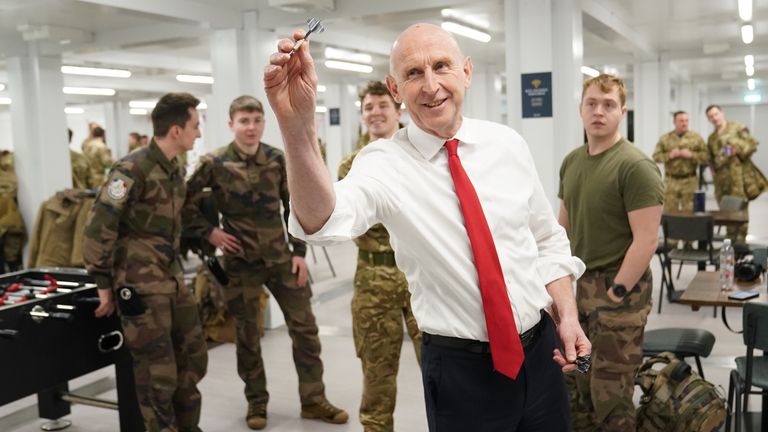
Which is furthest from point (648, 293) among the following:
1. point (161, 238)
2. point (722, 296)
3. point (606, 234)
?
point (161, 238)

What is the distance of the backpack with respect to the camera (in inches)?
127

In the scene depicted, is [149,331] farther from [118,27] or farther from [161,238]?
[118,27]

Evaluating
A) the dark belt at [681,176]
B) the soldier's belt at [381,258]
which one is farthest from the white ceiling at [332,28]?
the soldier's belt at [381,258]

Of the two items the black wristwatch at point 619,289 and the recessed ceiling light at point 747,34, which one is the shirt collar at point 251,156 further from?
the recessed ceiling light at point 747,34

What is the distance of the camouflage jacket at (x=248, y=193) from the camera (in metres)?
4.04

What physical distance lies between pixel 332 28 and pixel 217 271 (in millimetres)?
5077

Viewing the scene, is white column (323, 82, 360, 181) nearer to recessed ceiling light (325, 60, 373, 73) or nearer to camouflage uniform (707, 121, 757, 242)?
recessed ceiling light (325, 60, 373, 73)

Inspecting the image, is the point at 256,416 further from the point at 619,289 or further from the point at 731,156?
the point at 731,156

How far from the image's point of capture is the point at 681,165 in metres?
9.15

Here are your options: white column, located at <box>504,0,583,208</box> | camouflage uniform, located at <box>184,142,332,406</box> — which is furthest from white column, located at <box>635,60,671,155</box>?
camouflage uniform, located at <box>184,142,332,406</box>

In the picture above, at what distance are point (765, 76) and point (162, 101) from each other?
20206 millimetres

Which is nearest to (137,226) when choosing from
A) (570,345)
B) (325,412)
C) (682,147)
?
(325,412)

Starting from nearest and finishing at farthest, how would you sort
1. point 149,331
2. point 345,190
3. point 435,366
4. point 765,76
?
point 345,190 < point 435,366 < point 149,331 < point 765,76

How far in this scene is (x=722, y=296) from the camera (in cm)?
359
